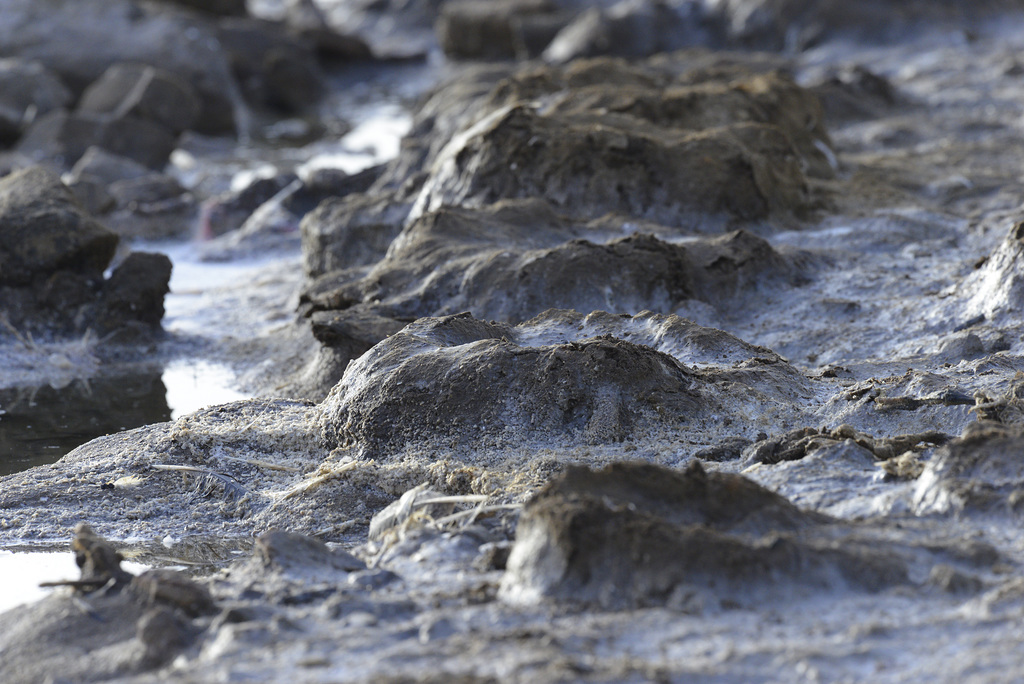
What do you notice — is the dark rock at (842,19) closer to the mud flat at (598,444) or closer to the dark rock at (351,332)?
the mud flat at (598,444)

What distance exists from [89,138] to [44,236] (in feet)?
18.2

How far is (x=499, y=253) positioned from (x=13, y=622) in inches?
105

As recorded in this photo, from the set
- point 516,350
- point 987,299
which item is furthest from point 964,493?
point 987,299

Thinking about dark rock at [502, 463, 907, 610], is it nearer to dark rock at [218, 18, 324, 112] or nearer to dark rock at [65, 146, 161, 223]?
dark rock at [65, 146, 161, 223]

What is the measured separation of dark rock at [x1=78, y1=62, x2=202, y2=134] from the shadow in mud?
6879 mm

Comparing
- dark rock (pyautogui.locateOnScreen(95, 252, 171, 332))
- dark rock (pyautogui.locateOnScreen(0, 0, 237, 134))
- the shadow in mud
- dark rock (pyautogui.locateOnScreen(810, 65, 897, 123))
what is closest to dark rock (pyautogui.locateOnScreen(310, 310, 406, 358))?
the shadow in mud

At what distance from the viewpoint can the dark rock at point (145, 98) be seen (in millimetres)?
11461

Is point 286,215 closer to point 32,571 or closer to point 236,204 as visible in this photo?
point 236,204

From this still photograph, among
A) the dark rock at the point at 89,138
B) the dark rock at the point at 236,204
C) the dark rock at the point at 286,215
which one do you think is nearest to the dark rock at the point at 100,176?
the dark rock at the point at 89,138

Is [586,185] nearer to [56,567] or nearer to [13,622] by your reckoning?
[56,567]

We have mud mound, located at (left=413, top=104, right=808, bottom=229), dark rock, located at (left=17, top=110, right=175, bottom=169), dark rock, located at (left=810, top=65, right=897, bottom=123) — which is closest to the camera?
mud mound, located at (left=413, top=104, right=808, bottom=229)

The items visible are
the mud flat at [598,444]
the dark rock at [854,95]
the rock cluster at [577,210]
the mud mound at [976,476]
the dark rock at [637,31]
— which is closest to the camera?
the mud flat at [598,444]

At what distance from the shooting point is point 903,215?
18.2ft

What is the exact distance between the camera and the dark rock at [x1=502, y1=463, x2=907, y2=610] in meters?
2.16
